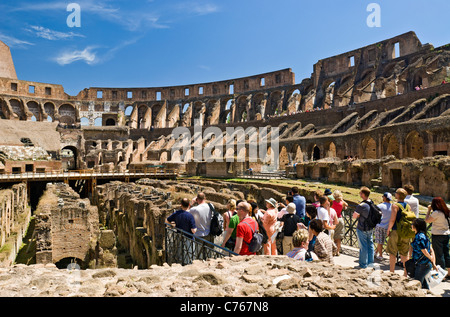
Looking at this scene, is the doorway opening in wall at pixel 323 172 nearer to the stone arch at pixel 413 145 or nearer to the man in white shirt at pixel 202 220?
the stone arch at pixel 413 145

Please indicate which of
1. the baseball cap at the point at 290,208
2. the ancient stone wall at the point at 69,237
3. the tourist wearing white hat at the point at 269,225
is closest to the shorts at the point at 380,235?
the baseball cap at the point at 290,208

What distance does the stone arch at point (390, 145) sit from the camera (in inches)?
937

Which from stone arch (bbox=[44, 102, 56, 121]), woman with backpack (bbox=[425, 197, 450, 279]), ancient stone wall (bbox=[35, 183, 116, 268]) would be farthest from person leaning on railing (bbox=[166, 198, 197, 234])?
stone arch (bbox=[44, 102, 56, 121])

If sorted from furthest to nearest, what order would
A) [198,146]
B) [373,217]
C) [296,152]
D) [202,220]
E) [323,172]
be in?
1. [198,146]
2. [296,152]
3. [323,172]
4. [202,220]
5. [373,217]

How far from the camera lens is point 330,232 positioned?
6887 mm

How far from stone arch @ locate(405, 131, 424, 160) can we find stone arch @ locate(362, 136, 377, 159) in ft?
9.99

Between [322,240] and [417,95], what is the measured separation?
28599 mm

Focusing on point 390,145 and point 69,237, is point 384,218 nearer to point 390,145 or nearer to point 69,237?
point 69,237

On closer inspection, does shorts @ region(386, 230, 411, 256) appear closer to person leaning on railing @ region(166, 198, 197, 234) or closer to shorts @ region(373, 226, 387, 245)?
shorts @ region(373, 226, 387, 245)

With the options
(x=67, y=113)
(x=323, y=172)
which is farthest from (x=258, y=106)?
(x=67, y=113)

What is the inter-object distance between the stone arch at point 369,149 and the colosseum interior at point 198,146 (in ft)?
0.32

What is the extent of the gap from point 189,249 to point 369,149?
25.0 metres

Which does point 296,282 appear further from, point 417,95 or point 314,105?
point 314,105
